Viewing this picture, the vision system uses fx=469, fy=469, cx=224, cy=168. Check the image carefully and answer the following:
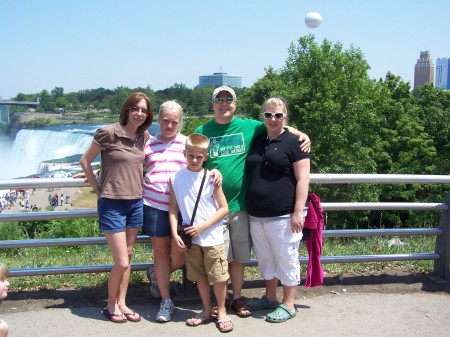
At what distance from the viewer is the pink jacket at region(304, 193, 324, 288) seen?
12.6 ft

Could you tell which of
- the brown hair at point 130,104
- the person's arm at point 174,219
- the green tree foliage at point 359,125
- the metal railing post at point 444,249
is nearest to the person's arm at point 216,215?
the person's arm at point 174,219

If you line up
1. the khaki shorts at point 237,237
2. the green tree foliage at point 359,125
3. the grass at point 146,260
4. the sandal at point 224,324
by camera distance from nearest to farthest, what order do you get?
1. the sandal at point 224,324
2. the khaki shorts at point 237,237
3. the grass at point 146,260
4. the green tree foliage at point 359,125

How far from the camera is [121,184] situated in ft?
11.6

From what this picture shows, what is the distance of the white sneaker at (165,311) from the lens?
11.9ft

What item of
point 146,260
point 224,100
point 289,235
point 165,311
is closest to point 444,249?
point 289,235

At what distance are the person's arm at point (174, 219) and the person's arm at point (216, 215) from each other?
0.10m

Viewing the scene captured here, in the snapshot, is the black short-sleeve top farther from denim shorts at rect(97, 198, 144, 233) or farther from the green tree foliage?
the green tree foliage

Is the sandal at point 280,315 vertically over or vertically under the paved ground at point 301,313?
over

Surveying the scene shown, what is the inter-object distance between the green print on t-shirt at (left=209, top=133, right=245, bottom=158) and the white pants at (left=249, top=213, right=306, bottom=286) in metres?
0.55

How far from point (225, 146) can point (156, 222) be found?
0.81 metres

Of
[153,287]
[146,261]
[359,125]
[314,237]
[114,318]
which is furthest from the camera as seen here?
[359,125]

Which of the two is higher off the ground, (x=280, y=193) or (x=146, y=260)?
(x=280, y=193)

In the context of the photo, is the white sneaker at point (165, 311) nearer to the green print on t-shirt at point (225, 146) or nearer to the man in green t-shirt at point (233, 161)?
the man in green t-shirt at point (233, 161)

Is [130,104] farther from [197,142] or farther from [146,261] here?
[146,261]
